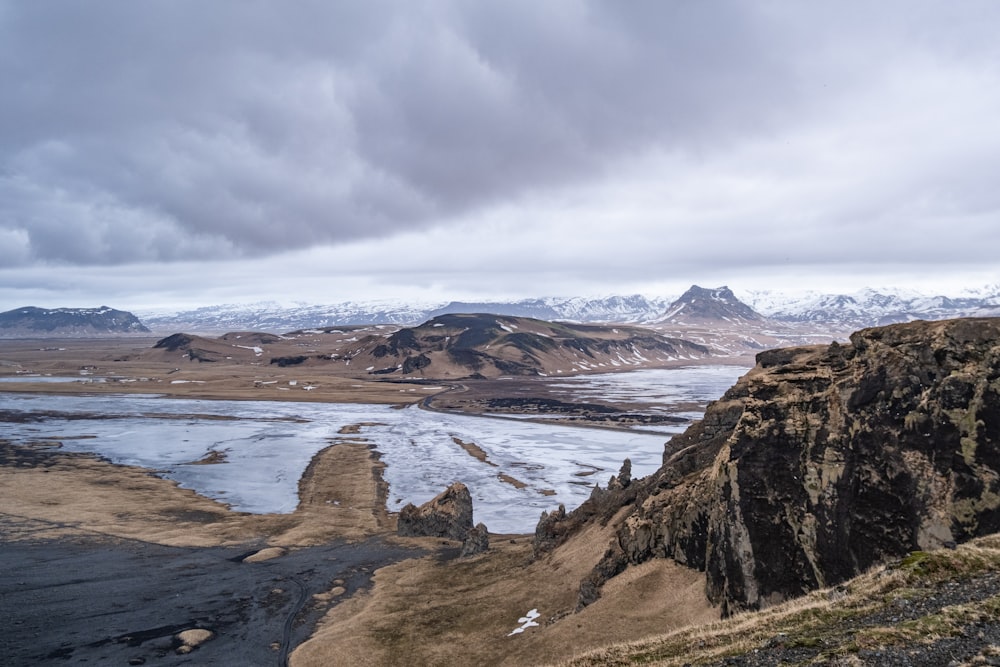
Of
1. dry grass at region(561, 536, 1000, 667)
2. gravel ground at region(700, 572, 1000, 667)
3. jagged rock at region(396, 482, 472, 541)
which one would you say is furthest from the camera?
jagged rock at region(396, 482, 472, 541)

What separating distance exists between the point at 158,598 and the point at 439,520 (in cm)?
2546

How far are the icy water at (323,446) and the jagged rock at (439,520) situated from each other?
6.63 metres

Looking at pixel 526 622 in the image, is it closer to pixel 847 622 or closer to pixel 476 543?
pixel 476 543

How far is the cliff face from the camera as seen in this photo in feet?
73.8

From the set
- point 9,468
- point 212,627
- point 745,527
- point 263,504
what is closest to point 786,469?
point 745,527

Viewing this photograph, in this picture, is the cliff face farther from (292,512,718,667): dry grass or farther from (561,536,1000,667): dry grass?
(561,536,1000,667): dry grass

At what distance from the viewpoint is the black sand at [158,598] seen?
35.4 meters

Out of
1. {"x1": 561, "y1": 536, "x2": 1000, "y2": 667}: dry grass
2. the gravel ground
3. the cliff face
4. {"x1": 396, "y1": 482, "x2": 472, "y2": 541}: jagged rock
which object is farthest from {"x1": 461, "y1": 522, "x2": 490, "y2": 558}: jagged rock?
the gravel ground

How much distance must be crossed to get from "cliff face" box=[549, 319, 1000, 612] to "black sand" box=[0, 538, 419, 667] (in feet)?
74.6

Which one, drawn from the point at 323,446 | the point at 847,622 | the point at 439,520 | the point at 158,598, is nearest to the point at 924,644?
the point at 847,622

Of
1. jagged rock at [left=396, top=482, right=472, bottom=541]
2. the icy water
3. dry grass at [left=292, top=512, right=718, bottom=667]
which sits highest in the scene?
dry grass at [left=292, top=512, right=718, bottom=667]

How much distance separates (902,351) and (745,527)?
11.0 metres

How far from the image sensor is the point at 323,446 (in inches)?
4486

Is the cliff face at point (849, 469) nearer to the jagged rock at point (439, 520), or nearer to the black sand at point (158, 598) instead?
the black sand at point (158, 598)
